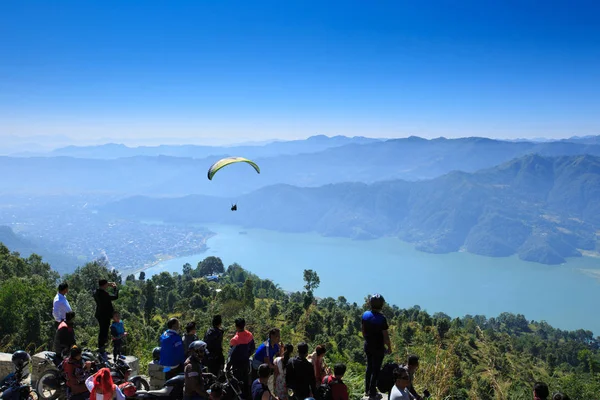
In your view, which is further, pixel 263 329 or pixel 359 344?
pixel 359 344

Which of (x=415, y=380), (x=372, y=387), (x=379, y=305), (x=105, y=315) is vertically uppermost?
(x=379, y=305)

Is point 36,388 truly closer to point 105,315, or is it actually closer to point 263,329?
point 105,315

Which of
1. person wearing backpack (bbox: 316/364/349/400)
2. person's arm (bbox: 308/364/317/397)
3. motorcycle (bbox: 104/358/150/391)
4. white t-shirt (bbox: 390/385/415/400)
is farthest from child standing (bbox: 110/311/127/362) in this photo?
white t-shirt (bbox: 390/385/415/400)

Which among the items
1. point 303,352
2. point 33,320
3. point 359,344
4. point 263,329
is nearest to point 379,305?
point 303,352

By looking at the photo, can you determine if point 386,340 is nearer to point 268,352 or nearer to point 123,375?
point 268,352

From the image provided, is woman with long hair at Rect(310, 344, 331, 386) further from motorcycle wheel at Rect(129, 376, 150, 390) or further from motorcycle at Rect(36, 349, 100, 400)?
motorcycle at Rect(36, 349, 100, 400)

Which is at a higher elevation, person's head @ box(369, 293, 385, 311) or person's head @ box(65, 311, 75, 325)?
person's head @ box(369, 293, 385, 311)

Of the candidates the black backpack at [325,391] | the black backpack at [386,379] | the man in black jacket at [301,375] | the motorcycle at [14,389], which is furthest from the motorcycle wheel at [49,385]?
Result: the black backpack at [386,379]
